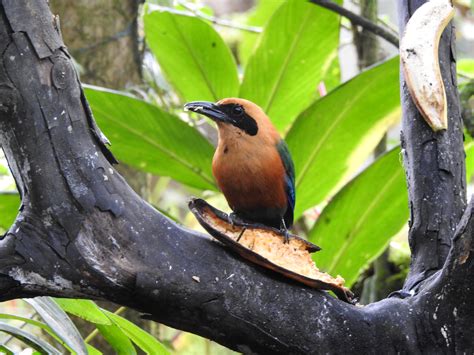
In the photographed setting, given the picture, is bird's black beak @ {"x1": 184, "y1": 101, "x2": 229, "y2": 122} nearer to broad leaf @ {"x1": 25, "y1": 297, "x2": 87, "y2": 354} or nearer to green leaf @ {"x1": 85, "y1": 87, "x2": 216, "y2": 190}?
green leaf @ {"x1": 85, "y1": 87, "x2": 216, "y2": 190}

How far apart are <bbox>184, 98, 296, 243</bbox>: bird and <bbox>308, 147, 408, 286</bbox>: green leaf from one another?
394 mm

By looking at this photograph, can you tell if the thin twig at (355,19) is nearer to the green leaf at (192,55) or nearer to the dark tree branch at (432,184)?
the green leaf at (192,55)

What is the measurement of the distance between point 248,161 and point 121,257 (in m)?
1.15

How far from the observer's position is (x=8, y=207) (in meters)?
3.04

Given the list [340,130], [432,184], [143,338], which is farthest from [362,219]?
[143,338]

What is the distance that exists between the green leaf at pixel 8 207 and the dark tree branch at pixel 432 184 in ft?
4.67

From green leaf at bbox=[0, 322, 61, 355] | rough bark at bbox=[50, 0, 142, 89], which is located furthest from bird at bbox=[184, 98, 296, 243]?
rough bark at bbox=[50, 0, 142, 89]

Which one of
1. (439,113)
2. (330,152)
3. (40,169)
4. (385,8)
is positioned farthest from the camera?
(385,8)

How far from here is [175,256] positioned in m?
1.74

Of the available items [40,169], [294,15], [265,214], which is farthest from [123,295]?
[294,15]

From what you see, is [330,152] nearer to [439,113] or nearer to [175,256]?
[439,113]

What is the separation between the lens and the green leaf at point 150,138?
3.16 metres

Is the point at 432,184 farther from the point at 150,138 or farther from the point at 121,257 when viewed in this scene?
the point at 150,138

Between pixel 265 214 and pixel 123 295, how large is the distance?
1.25 m
